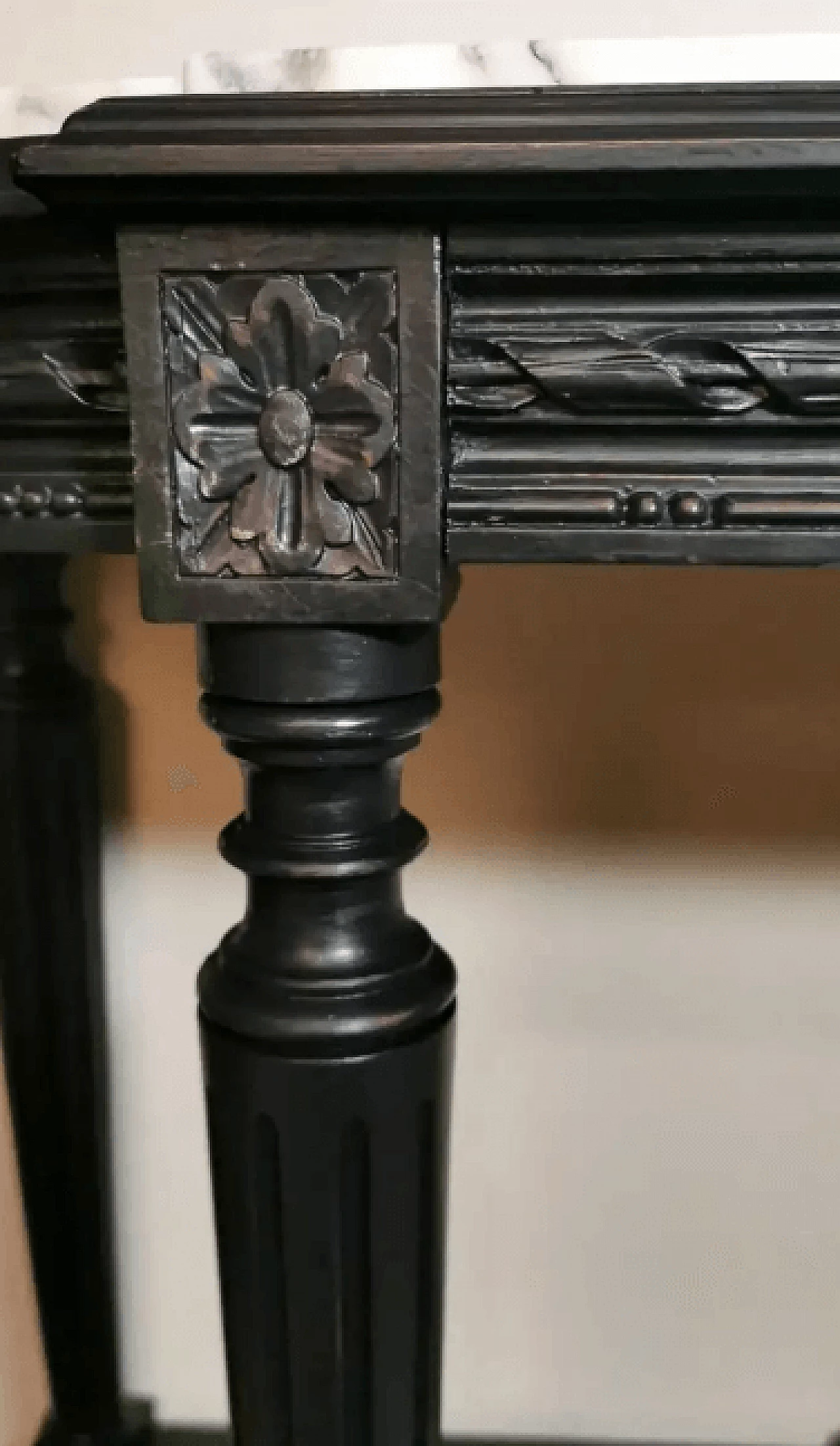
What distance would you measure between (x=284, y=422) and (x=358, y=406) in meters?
0.02

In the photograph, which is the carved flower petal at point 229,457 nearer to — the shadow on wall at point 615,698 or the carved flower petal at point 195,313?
the carved flower petal at point 195,313

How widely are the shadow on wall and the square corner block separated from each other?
36cm

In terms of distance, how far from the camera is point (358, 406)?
1.23 feet

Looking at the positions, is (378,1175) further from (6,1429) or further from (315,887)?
(6,1429)

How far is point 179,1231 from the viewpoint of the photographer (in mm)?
875

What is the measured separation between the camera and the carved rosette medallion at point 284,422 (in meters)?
0.37

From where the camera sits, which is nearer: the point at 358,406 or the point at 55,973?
the point at 358,406

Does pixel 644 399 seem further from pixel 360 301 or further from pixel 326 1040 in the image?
pixel 326 1040

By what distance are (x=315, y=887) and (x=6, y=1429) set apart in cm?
74

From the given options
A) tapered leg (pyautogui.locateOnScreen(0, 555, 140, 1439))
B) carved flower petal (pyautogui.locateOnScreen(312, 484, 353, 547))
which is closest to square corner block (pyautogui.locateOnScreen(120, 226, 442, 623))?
carved flower petal (pyautogui.locateOnScreen(312, 484, 353, 547))

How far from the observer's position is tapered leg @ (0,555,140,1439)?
2.32 ft

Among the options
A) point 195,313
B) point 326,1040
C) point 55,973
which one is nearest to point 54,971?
point 55,973

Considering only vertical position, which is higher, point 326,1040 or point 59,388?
point 59,388

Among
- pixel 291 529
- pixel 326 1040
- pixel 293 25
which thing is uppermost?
pixel 293 25
